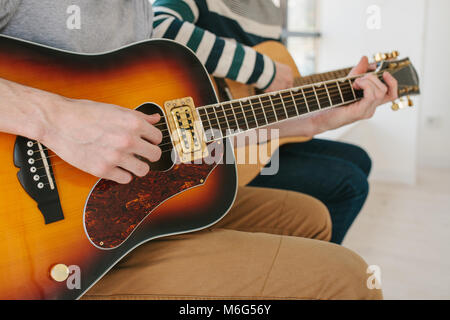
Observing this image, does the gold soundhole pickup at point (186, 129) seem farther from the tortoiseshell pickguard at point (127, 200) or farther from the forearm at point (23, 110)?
the forearm at point (23, 110)

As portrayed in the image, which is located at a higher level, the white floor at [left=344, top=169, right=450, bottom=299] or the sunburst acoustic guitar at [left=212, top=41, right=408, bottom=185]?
the sunburst acoustic guitar at [left=212, top=41, right=408, bottom=185]

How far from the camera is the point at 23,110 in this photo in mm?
529

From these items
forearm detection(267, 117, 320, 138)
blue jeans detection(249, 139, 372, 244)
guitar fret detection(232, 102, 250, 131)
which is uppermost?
guitar fret detection(232, 102, 250, 131)

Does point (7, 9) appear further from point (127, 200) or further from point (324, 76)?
point (324, 76)

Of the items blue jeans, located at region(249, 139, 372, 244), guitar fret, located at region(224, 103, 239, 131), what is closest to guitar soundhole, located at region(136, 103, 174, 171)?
guitar fret, located at region(224, 103, 239, 131)

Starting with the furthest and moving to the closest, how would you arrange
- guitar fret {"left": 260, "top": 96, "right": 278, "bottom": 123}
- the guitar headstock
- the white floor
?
the white floor → the guitar headstock → guitar fret {"left": 260, "top": 96, "right": 278, "bottom": 123}

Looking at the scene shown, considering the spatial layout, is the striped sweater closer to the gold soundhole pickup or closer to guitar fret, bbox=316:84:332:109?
guitar fret, bbox=316:84:332:109

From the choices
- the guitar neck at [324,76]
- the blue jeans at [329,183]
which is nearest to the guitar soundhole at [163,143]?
the blue jeans at [329,183]

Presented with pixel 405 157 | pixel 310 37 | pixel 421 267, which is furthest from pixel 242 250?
pixel 310 37

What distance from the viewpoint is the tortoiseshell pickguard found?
599 millimetres

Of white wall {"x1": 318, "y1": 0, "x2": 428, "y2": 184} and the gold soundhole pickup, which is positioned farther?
white wall {"x1": 318, "y1": 0, "x2": 428, "y2": 184}

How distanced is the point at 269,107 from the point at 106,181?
379mm

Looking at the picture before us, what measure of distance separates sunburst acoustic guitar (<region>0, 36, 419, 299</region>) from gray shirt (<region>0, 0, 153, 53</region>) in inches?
2.6
